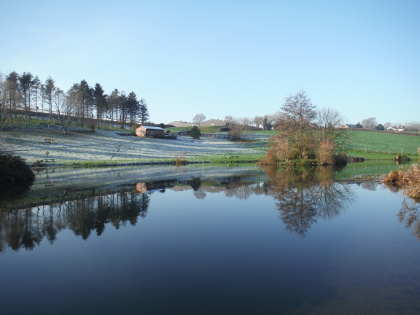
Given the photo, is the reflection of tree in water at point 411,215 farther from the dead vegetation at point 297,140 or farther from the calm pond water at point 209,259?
the dead vegetation at point 297,140

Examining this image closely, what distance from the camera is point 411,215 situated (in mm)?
10984

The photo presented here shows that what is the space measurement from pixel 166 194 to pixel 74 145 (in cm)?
4362

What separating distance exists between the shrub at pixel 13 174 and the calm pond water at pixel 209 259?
27.1ft

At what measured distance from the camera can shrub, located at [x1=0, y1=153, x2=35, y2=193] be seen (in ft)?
63.7

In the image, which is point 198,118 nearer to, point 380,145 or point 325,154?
point 380,145

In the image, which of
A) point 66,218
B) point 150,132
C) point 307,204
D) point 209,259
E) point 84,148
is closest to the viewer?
point 209,259

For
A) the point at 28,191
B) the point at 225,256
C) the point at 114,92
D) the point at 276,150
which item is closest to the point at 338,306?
the point at 225,256

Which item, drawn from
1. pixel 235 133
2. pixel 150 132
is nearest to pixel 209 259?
pixel 150 132

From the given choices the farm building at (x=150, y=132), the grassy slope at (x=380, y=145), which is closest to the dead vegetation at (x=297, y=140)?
the grassy slope at (x=380, y=145)

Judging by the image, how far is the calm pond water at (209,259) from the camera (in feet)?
15.7

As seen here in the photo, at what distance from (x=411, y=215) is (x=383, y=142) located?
81987 millimetres

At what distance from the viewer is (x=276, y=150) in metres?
42.4

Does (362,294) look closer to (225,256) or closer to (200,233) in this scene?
(225,256)

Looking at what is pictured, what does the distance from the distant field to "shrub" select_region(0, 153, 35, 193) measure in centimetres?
6287
